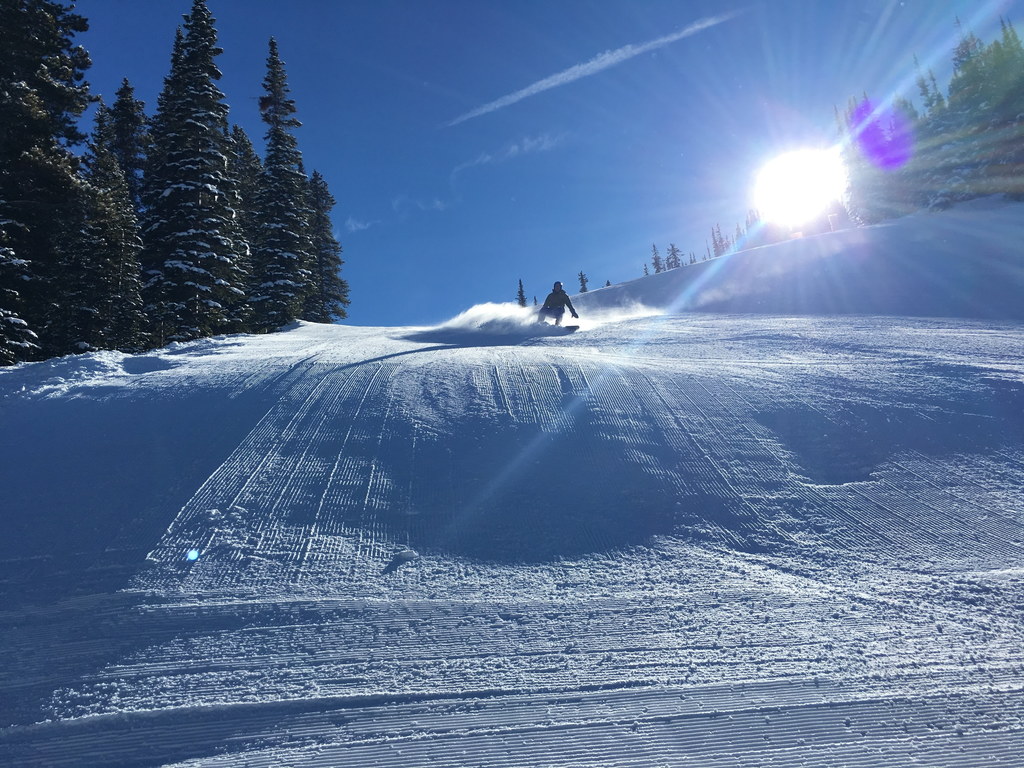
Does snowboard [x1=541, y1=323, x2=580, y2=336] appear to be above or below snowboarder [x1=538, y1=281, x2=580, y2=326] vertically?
below

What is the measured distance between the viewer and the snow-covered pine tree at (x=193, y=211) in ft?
59.6

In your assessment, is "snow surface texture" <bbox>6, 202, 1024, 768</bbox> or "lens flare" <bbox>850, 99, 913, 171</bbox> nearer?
"snow surface texture" <bbox>6, 202, 1024, 768</bbox>

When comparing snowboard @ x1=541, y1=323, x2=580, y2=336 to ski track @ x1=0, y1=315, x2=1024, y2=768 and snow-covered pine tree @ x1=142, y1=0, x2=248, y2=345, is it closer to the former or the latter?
ski track @ x1=0, y1=315, x2=1024, y2=768

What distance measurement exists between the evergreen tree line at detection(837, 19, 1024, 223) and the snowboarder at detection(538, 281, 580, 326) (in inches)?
1336

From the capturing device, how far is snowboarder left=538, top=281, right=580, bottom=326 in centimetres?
1575

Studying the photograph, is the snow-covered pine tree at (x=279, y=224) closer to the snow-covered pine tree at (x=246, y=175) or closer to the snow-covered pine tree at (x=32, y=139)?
the snow-covered pine tree at (x=246, y=175)

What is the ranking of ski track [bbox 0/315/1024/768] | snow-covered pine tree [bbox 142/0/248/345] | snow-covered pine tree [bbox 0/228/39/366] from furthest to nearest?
snow-covered pine tree [bbox 142/0/248/345]
snow-covered pine tree [bbox 0/228/39/366]
ski track [bbox 0/315/1024/768]

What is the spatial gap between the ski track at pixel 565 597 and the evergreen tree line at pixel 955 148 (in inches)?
1546

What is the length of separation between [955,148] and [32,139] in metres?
50.9

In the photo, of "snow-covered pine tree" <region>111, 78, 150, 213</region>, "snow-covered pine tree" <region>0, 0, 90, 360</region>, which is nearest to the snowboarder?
"snow-covered pine tree" <region>0, 0, 90, 360</region>

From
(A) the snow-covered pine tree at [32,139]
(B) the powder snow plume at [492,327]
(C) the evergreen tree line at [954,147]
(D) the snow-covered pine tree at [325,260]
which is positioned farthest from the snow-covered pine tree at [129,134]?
(C) the evergreen tree line at [954,147]

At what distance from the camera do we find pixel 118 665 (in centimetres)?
338

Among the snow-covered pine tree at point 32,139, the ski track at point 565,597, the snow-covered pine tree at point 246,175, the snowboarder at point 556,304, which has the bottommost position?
the ski track at point 565,597

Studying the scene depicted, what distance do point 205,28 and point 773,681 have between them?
25110 mm
